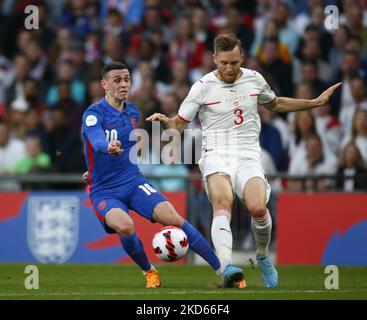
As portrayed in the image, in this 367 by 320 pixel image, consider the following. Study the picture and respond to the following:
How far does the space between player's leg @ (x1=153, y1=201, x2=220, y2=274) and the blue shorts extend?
0.31 ft

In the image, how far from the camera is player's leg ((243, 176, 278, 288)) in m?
11.5

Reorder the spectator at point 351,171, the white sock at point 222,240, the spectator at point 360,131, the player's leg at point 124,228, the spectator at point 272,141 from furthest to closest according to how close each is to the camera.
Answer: the spectator at point 272,141
the spectator at point 360,131
the spectator at point 351,171
the player's leg at point 124,228
the white sock at point 222,240

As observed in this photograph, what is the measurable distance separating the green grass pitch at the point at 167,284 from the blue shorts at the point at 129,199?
2.62 ft

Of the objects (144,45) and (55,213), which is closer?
(55,213)

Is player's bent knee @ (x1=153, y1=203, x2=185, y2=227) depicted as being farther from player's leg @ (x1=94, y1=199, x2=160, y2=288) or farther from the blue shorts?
player's leg @ (x1=94, y1=199, x2=160, y2=288)

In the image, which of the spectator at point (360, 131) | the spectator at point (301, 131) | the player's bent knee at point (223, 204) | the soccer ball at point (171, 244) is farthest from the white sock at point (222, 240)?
the spectator at point (360, 131)

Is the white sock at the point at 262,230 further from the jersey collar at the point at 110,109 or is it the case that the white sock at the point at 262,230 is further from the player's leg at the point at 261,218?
the jersey collar at the point at 110,109

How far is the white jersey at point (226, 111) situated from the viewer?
467 inches

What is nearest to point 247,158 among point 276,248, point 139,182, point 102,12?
point 139,182

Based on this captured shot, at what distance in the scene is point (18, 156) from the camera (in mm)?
19156

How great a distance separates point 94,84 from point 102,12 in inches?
97.1

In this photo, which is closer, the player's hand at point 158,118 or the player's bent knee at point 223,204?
the player's hand at point 158,118

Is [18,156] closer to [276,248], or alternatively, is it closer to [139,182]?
[276,248]

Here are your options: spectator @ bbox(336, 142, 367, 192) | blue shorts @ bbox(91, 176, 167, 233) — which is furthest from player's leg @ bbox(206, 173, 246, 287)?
spectator @ bbox(336, 142, 367, 192)
